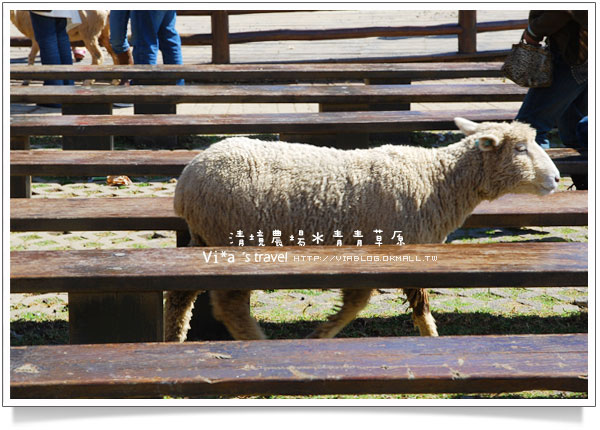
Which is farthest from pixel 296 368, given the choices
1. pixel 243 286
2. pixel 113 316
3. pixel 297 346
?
pixel 113 316

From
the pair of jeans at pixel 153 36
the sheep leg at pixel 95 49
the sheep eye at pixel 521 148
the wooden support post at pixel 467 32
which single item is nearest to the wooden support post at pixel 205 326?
the sheep eye at pixel 521 148

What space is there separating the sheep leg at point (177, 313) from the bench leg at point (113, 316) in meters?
0.74

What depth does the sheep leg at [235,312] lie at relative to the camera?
10.2 ft

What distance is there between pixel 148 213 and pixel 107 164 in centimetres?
93

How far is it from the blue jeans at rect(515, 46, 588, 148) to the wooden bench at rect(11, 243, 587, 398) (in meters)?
2.17

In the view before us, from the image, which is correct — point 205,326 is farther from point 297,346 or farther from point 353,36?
point 353,36

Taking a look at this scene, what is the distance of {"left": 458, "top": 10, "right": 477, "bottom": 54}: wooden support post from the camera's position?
33.7ft

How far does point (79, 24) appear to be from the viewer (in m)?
8.62

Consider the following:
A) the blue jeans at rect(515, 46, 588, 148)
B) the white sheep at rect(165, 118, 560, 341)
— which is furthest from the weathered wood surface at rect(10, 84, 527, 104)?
the white sheep at rect(165, 118, 560, 341)

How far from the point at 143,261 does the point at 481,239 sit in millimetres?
2926

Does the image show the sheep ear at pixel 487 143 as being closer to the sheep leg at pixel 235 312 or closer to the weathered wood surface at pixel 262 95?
the sheep leg at pixel 235 312

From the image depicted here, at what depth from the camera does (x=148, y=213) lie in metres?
3.15

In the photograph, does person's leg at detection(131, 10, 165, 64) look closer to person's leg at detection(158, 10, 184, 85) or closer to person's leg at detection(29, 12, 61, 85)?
person's leg at detection(158, 10, 184, 85)
